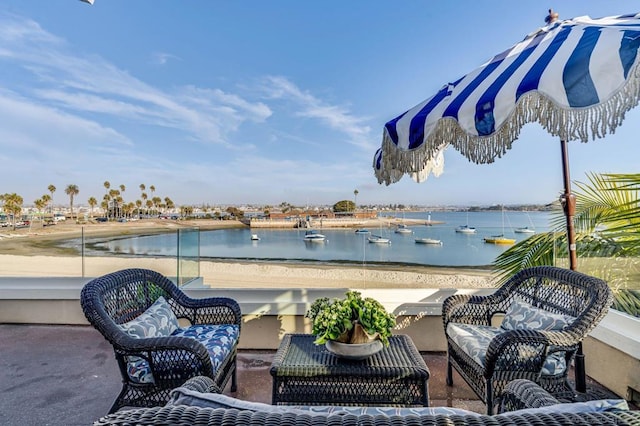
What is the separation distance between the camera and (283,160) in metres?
16.9

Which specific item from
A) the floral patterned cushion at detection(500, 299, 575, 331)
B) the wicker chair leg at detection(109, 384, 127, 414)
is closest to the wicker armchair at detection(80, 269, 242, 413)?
the wicker chair leg at detection(109, 384, 127, 414)

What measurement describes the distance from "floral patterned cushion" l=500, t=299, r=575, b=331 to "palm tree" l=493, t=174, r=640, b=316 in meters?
0.81

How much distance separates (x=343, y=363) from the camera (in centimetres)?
177

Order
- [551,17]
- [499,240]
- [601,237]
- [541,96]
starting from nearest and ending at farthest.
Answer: [541,96]
[551,17]
[601,237]
[499,240]

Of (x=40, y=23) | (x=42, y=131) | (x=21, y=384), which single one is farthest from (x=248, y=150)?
(x=21, y=384)

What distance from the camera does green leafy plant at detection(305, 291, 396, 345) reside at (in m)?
1.79

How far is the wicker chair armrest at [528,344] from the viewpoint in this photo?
69.6 inches

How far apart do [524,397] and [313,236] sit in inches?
288

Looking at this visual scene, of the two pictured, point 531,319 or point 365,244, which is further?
point 365,244

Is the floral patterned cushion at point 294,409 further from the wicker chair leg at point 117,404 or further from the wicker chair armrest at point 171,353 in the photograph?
the wicker chair leg at point 117,404

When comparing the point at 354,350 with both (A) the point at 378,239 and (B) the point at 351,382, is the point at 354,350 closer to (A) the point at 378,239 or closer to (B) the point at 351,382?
(B) the point at 351,382

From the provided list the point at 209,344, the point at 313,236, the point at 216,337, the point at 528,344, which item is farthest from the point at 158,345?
the point at 313,236

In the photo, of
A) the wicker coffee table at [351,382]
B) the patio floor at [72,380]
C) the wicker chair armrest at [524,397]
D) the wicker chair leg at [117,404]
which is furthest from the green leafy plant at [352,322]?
the wicker chair leg at [117,404]

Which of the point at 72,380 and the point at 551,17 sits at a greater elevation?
the point at 551,17
